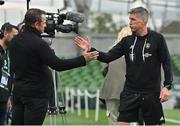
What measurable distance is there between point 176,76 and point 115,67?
543 inches

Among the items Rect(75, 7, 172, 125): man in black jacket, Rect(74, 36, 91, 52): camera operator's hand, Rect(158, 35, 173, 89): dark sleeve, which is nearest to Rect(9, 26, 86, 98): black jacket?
Rect(74, 36, 91, 52): camera operator's hand

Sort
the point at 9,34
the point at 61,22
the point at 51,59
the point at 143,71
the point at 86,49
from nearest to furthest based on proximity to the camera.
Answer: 1. the point at 51,59
2. the point at 86,49
3. the point at 143,71
4. the point at 61,22
5. the point at 9,34

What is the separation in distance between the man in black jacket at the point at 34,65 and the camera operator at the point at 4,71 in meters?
1.53

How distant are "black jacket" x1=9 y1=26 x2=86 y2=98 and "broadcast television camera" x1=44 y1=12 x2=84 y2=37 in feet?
3.15

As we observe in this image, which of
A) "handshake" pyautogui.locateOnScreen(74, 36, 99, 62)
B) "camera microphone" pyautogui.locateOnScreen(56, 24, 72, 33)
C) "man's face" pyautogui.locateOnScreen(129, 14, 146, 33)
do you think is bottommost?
"handshake" pyautogui.locateOnScreen(74, 36, 99, 62)

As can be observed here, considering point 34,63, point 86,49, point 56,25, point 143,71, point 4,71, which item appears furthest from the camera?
point 4,71

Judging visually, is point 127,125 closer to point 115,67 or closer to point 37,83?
point 37,83

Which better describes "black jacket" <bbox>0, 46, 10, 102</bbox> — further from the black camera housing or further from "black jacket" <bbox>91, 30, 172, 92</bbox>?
"black jacket" <bbox>91, 30, 172, 92</bbox>

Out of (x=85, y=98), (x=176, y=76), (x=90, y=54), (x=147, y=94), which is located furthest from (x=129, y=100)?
(x=176, y=76)

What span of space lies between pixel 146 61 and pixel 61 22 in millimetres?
1445

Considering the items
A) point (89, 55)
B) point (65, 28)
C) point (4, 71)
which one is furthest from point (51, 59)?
Answer: point (4, 71)

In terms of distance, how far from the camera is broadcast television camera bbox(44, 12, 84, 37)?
8.44m

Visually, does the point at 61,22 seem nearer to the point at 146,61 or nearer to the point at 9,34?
the point at 9,34

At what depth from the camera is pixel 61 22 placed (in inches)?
348
